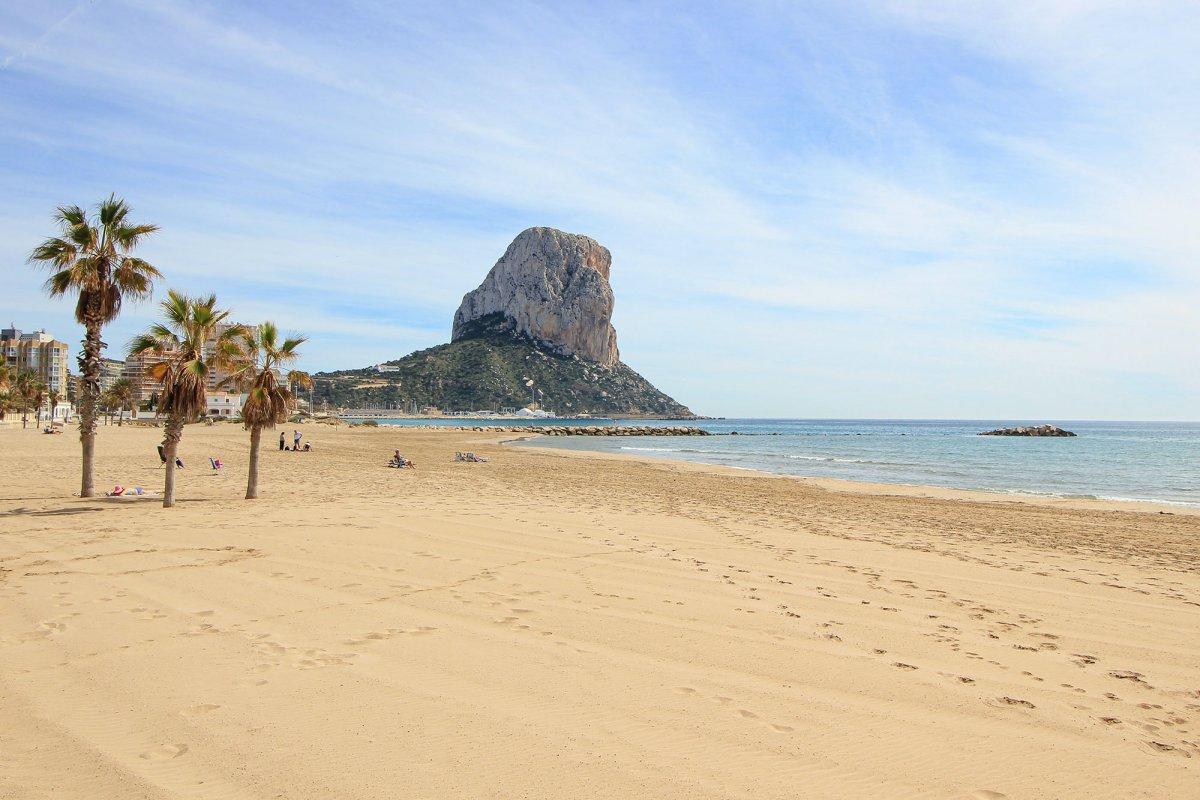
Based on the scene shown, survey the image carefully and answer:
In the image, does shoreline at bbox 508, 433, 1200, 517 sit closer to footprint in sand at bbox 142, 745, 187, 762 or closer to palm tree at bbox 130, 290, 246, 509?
palm tree at bbox 130, 290, 246, 509

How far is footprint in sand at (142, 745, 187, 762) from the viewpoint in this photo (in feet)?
13.3

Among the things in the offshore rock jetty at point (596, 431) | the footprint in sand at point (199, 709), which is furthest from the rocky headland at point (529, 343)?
the footprint in sand at point (199, 709)

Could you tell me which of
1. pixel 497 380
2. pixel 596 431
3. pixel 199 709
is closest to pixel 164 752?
pixel 199 709

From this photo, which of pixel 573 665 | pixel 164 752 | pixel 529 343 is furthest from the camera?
pixel 529 343

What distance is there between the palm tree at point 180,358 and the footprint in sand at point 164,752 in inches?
453

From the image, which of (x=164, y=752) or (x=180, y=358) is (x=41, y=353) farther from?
(x=164, y=752)

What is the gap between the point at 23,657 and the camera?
5562 millimetres

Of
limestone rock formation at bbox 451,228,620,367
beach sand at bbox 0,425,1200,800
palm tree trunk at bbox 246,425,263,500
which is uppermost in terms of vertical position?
limestone rock formation at bbox 451,228,620,367

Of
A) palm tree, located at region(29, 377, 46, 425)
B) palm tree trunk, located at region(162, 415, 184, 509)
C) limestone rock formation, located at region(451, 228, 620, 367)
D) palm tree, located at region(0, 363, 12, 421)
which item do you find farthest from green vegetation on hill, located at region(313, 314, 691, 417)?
palm tree trunk, located at region(162, 415, 184, 509)

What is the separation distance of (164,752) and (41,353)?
6691 inches

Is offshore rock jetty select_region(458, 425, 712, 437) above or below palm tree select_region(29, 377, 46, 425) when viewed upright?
below

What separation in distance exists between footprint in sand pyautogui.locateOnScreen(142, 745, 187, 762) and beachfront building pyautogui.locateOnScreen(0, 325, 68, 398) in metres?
140

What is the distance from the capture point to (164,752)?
412cm

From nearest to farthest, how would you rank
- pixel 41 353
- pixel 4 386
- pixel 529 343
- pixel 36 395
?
pixel 4 386 → pixel 36 395 → pixel 41 353 → pixel 529 343
